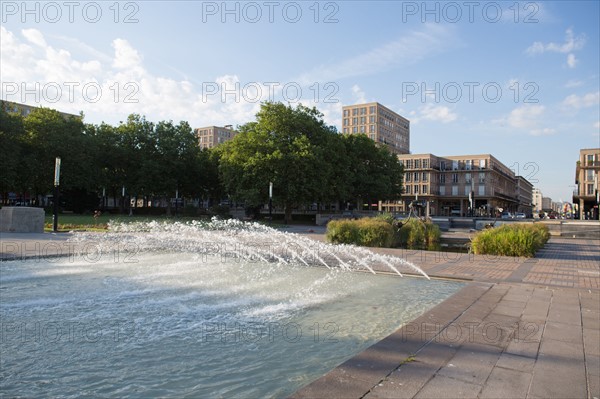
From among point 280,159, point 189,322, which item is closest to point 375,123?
point 280,159

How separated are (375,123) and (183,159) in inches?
3264

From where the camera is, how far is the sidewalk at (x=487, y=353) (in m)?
3.39

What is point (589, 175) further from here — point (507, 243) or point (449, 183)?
point (507, 243)

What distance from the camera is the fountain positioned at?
384 centimetres

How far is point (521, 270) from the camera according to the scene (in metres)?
10.9

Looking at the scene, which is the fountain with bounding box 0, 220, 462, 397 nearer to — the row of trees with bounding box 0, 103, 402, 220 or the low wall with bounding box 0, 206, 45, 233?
the low wall with bounding box 0, 206, 45, 233

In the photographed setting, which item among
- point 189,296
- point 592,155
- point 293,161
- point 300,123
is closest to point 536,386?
point 189,296

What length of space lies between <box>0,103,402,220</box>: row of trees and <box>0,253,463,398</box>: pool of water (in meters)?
30.5

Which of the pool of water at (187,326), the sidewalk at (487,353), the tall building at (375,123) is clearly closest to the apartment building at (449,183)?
the tall building at (375,123)

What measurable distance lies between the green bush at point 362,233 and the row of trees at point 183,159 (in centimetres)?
2080

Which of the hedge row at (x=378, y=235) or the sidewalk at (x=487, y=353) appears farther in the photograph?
the hedge row at (x=378, y=235)

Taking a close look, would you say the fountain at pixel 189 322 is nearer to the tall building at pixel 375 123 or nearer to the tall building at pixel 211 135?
the tall building at pixel 375 123

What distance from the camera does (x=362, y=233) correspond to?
60.2ft

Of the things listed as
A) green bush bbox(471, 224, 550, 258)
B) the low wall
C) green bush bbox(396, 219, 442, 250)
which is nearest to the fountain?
green bush bbox(471, 224, 550, 258)
